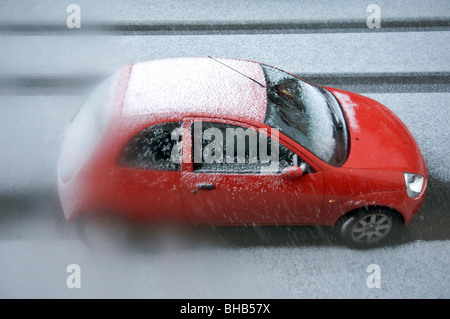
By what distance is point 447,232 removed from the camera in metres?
4.01

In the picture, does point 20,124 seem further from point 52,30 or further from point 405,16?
point 405,16

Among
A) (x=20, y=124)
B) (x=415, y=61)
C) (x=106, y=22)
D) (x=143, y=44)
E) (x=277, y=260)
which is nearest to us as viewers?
(x=277, y=260)

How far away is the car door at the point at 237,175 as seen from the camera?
3.27 m

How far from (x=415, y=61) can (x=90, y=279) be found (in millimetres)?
6515

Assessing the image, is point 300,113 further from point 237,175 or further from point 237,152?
point 237,175

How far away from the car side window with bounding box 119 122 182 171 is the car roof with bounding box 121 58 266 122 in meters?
→ 0.17

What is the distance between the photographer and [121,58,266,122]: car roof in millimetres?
3303

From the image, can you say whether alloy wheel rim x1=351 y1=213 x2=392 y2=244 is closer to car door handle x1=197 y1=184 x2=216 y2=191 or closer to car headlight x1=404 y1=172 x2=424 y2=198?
car headlight x1=404 y1=172 x2=424 y2=198

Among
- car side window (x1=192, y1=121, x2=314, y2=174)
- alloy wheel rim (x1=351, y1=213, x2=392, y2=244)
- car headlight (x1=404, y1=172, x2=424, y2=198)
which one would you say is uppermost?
car side window (x1=192, y1=121, x2=314, y2=174)

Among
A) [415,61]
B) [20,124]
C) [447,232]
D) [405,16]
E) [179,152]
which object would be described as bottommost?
[447,232]

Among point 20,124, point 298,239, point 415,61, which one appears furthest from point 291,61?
point 20,124

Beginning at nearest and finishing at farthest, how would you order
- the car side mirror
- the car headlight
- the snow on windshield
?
the car side mirror
the snow on windshield
the car headlight

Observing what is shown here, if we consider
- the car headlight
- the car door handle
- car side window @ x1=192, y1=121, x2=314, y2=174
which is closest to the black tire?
the car headlight

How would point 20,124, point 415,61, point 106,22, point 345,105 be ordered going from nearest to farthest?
1. point 345,105
2. point 20,124
3. point 415,61
4. point 106,22
